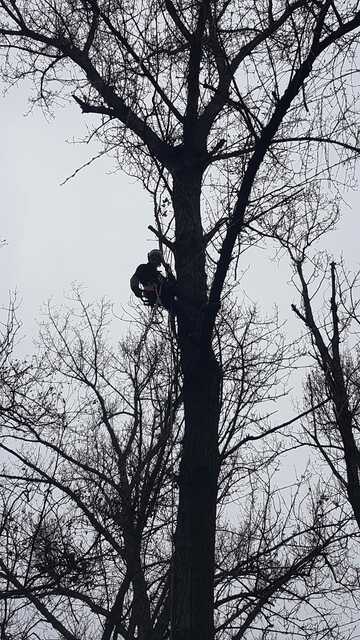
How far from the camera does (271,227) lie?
4.95m

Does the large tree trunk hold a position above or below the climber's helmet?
below

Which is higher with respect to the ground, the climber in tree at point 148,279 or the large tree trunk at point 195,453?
the climber in tree at point 148,279

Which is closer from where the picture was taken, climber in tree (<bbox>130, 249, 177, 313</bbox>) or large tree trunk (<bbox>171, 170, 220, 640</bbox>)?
large tree trunk (<bbox>171, 170, 220, 640</bbox>)

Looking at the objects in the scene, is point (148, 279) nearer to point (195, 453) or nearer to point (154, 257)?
point (154, 257)

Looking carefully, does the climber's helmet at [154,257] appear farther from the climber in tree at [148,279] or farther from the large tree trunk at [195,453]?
the large tree trunk at [195,453]

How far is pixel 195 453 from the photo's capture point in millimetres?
3449

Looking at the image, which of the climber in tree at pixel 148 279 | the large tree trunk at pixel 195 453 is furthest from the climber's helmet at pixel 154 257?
the large tree trunk at pixel 195 453

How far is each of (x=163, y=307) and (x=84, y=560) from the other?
67.2 inches

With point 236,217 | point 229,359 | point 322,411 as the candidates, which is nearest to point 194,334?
point 236,217

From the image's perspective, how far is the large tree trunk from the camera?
3084 mm

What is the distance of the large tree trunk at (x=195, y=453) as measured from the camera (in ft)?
10.1

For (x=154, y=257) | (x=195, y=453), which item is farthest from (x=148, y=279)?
(x=195, y=453)

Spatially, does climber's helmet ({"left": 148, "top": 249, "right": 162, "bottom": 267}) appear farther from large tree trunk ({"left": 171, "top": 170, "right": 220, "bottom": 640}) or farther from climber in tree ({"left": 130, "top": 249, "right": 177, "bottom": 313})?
large tree trunk ({"left": 171, "top": 170, "right": 220, "bottom": 640})

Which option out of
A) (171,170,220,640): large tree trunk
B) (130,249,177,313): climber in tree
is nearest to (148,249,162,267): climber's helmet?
(130,249,177,313): climber in tree
